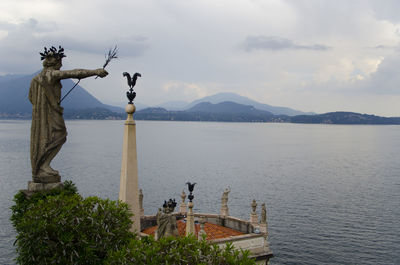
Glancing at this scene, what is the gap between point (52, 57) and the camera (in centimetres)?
1354

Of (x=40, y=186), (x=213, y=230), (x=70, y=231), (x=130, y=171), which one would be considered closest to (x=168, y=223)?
(x=130, y=171)

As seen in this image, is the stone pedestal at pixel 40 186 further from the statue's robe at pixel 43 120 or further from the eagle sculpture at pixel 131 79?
Answer: the eagle sculpture at pixel 131 79

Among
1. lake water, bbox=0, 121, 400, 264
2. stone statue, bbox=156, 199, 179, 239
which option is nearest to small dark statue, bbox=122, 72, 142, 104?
stone statue, bbox=156, 199, 179, 239

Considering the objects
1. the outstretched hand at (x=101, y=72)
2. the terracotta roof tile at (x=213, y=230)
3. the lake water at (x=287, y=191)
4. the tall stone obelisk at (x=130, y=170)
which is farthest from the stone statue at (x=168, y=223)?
the lake water at (x=287, y=191)

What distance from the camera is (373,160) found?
115m

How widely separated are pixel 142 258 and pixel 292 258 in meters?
31.7

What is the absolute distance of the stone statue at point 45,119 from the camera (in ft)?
43.4

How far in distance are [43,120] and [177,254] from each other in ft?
22.8

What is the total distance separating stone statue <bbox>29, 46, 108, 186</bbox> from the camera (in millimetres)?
13227

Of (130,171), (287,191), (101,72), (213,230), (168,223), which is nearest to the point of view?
(101,72)

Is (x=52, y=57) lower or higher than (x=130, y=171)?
higher

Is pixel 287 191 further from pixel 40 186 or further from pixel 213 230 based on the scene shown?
pixel 40 186

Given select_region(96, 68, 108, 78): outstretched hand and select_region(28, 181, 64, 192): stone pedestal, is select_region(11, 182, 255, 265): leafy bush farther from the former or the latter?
select_region(96, 68, 108, 78): outstretched hand

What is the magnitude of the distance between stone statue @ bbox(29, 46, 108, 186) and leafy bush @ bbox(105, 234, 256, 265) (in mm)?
4769
